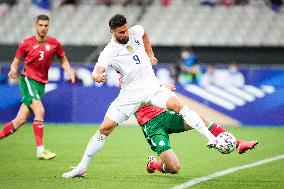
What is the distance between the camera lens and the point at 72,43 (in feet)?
95.7

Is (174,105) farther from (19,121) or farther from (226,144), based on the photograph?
(19,121)

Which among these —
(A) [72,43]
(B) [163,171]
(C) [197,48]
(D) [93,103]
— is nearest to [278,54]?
(C) [197,48]

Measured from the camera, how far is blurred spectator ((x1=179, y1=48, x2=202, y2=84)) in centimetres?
2434

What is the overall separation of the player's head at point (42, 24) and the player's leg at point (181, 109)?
11.4ft

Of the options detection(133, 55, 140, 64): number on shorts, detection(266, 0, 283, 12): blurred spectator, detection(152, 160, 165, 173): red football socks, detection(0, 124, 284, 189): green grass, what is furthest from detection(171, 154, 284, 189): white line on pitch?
detection(266, 0, 283, 12): blurred spectator

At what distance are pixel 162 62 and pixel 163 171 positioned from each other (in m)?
17.6

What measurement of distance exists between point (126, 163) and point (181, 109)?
9.52 feet

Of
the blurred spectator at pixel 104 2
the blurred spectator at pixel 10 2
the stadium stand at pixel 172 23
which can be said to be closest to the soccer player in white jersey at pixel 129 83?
the stadium stand at pixel 172 23

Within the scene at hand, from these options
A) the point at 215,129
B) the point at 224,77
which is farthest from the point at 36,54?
the point at 224,77

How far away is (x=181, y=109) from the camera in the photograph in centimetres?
991

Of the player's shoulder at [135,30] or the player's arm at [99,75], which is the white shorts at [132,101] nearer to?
the player's arm at [99,75]

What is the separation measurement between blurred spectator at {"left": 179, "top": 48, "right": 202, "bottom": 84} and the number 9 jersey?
9880mm

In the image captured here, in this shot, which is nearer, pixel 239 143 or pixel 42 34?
pixel 239 143

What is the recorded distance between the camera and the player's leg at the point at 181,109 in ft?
31.6
